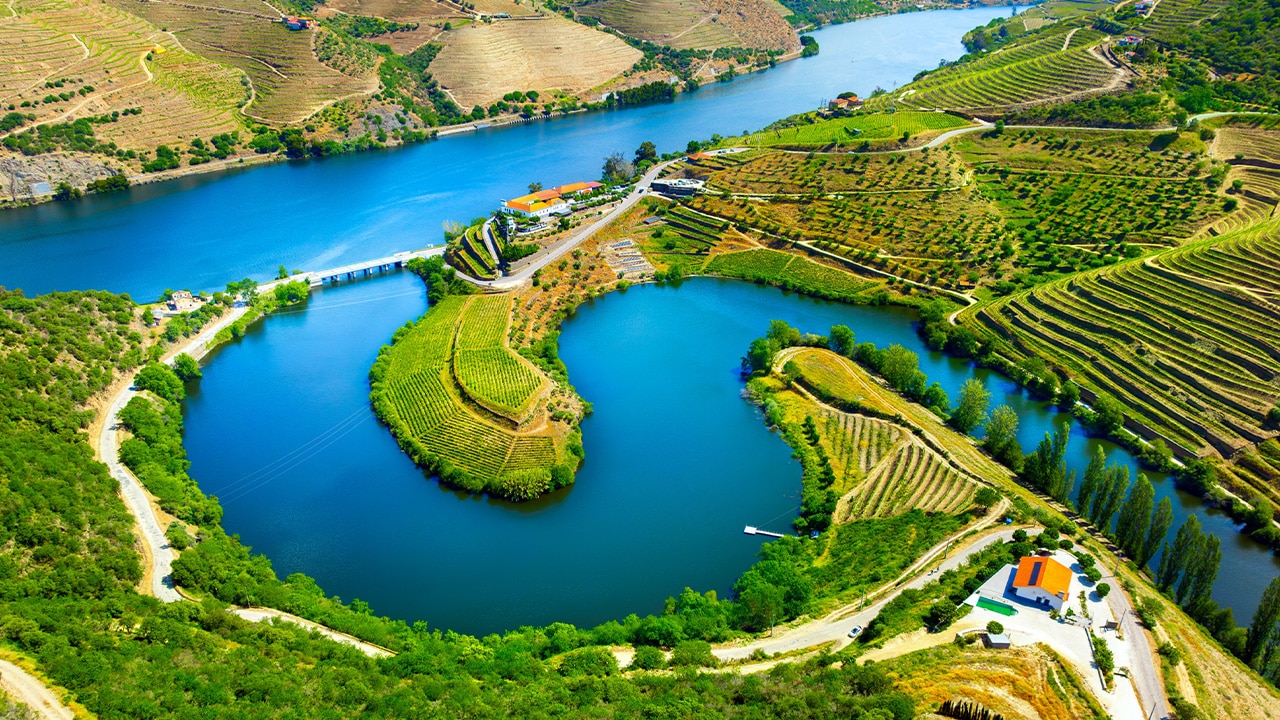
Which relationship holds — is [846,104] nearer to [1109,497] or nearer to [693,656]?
[1109,497]

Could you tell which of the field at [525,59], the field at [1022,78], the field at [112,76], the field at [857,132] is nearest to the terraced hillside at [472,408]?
the field at [857,132]

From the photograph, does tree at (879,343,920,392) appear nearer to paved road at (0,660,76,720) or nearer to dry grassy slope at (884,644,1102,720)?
dry grassy slope at (884,644,1102,720)

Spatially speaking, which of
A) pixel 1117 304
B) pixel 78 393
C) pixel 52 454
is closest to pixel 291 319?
pixel 78 393

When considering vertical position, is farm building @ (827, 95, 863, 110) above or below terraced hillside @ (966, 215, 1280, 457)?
above

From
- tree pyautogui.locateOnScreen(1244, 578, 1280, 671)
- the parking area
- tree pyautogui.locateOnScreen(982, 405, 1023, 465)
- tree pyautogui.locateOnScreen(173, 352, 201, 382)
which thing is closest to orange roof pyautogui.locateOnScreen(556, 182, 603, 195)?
tree pyautogui.locateOnScreen(173, 352, 201, 382)

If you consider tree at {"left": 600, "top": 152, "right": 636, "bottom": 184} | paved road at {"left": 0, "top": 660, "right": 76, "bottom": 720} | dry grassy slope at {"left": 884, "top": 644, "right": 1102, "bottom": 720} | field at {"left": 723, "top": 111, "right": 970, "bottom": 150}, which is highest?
field at {"left": 723, "top": 111, "right": 970, "bottom": 150}

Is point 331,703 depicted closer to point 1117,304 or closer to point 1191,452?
point 1191,452

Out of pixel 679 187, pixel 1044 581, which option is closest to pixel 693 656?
pixel 1044 581

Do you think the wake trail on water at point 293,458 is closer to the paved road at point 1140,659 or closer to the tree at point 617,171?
the paved road at point 1140,659
